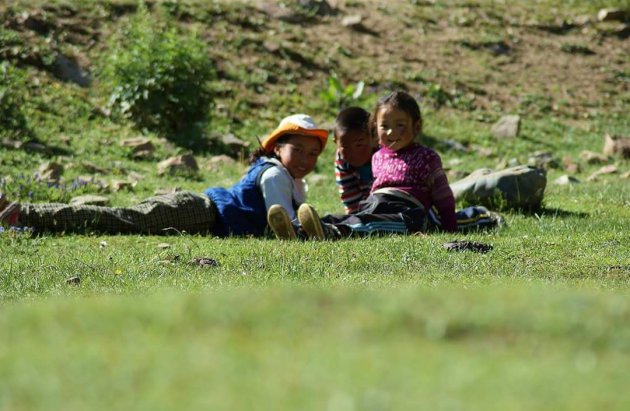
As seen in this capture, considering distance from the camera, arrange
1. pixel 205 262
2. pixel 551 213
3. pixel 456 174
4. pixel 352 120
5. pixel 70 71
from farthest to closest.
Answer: pixel 70 71, pixel 456 174, pixel 551 213, pixel 352 120, pixel 205 262

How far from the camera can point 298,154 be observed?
28.8 ft

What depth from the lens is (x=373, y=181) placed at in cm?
905

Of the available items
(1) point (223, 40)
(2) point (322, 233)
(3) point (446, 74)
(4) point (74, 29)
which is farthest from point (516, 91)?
(2) point (322, 233)

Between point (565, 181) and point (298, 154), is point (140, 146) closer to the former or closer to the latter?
point (298, 154)

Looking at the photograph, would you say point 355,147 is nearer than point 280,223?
No

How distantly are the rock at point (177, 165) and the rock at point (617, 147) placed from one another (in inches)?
270

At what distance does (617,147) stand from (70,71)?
29.5ft

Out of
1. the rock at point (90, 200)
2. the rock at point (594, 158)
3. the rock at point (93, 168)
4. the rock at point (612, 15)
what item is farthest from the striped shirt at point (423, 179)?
the rock at point (612, 15)

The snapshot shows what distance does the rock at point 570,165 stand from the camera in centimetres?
1460

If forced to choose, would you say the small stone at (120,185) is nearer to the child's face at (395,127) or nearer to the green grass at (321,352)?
the child's face at (395,127)

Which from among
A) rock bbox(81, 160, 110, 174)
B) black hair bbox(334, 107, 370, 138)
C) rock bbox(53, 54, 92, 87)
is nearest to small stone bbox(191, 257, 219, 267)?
black hair bbox(334, 107, 370, 138)

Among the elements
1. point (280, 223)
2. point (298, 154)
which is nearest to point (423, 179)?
point (298, 154)

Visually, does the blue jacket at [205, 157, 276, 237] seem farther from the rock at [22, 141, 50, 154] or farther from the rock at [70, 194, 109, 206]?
the rock at [22, 141, 50, 154]

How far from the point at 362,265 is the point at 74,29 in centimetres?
1253
